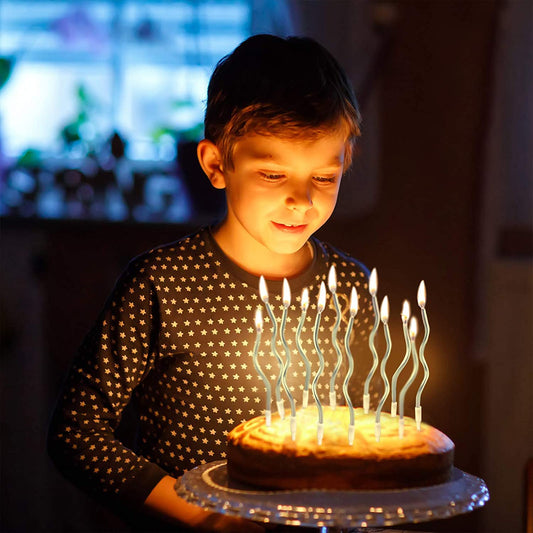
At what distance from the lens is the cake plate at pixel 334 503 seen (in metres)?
0.83

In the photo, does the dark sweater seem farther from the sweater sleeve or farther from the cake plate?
the cake plate

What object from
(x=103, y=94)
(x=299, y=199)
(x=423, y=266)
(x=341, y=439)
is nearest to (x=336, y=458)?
(x=341, y=439)

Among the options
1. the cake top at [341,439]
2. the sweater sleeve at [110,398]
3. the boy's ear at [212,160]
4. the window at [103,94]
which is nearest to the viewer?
the cake top at [341,439]

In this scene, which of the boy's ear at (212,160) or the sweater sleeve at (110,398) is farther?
the boy's ear at (212,160)

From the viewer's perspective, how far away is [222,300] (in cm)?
129

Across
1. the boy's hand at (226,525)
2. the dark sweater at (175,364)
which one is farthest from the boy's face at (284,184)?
the boy's hand at (226,525)

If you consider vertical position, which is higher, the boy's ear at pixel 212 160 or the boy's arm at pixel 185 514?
the boy's ear at pixel 212 160

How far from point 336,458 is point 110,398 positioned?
398mm

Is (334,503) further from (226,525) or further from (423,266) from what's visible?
(423,266)

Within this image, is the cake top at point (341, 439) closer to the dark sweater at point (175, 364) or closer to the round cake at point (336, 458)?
the round cake at point (336, 458)

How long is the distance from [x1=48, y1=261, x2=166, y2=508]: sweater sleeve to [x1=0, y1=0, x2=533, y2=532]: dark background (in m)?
1.39

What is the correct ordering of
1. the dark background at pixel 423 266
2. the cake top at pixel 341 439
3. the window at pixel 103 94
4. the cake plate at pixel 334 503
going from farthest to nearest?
1. the window at pixel 103 94
2. the dark background at pixel 423 266
3. the cake top at pixel 341 439
4. the cake plate at pixel 334 503

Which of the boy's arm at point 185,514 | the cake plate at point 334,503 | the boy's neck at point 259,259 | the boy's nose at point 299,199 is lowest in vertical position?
the boy's arm at point 185,514

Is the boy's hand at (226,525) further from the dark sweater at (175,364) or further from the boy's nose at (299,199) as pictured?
the boy's nose at (299,199)
